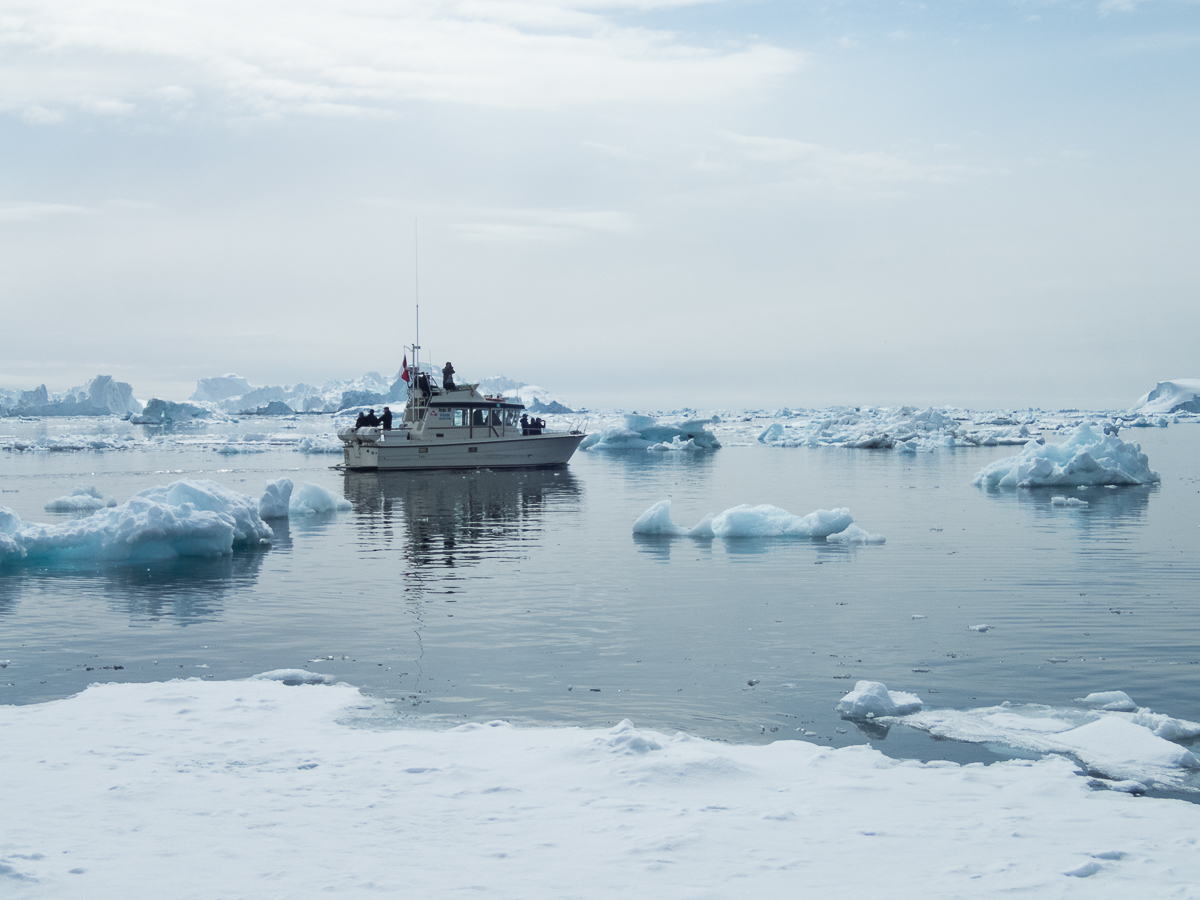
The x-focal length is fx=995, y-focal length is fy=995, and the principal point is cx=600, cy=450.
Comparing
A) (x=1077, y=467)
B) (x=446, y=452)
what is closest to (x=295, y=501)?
(x=446, y=452)

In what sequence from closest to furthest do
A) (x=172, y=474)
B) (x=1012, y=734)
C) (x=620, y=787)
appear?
(x=620, y=787), (x=1012, y=734), (x=172, y=474)

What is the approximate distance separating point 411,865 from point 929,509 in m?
24.2

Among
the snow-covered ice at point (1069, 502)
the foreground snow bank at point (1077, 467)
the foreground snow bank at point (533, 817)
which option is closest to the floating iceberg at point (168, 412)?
the foreground snow bank at point (1077, 467)

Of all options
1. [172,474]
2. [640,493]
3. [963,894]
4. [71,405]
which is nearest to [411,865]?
[963,894]

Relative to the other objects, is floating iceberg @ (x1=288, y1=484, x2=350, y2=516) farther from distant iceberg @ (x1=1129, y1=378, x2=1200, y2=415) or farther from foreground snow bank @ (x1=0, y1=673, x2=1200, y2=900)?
distant iceberg @ (x1=1129, y1=378, x2=1200, y2=415)

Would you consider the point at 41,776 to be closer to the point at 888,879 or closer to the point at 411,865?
the point at 411,865

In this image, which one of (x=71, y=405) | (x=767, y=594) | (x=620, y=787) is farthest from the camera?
(x=71, y=405)

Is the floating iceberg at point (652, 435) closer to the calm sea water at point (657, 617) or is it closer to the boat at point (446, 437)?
the boat at point (446, 437)

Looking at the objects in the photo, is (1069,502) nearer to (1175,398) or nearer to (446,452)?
(446,452)

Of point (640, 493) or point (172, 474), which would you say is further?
point (172, 474)

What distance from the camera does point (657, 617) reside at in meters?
13.3

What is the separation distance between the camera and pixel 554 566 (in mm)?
18375

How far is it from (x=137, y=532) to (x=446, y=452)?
90.9ft

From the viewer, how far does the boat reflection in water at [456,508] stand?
21469 mm
